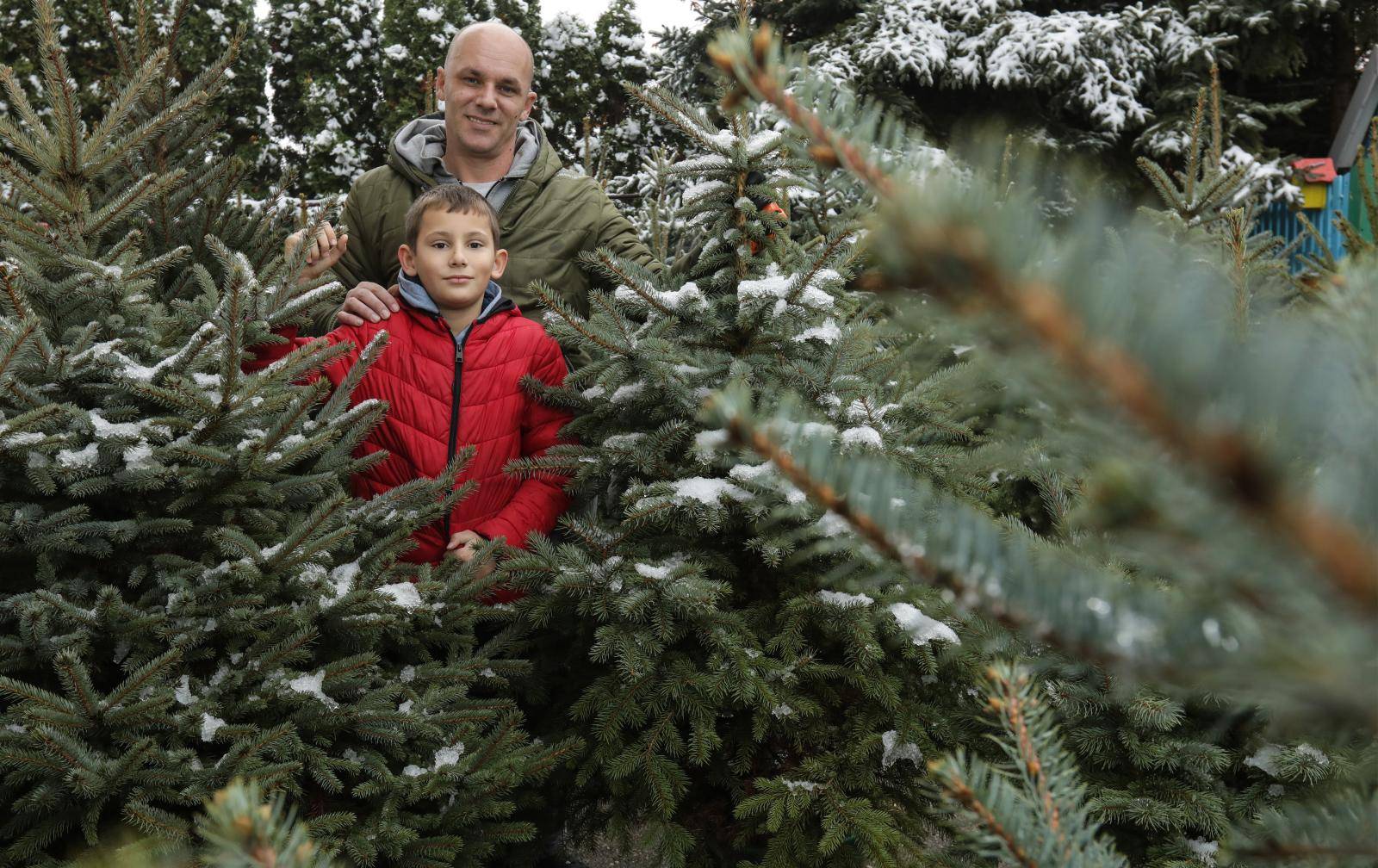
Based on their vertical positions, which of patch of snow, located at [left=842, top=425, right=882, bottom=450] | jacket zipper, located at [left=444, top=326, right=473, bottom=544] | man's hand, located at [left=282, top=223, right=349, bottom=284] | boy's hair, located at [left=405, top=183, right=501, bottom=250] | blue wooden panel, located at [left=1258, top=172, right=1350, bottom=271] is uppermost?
boy's hair, located at [left=405, top=183, right=501, bottom=250]

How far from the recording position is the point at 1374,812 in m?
0.68

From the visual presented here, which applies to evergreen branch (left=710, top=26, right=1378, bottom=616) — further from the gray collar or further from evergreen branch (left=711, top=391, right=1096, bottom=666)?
the gray collar

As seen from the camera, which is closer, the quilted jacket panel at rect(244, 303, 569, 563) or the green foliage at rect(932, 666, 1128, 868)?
the green foliage at rect(932, 666, 1128, 868)

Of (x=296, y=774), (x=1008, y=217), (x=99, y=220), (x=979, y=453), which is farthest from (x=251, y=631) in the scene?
(x=1008, y=217)

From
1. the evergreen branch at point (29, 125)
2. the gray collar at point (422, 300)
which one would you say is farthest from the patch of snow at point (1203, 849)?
the evergreen branch at point (29, 125)

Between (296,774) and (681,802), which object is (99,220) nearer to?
(296,774)

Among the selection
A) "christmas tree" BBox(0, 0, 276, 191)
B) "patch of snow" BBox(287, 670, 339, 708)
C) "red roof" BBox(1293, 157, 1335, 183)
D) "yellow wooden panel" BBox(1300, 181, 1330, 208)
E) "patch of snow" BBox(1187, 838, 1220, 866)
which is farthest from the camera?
"yellow wooden panel" BBox(1300, 181, 1330, 208)

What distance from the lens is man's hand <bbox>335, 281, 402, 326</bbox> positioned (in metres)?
2.95

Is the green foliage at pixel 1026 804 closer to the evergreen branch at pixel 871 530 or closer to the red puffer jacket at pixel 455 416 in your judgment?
the evergreen branch at pixel 871 530

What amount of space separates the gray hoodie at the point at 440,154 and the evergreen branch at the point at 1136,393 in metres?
3.38

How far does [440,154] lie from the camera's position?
12.4ft

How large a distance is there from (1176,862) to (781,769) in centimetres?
94

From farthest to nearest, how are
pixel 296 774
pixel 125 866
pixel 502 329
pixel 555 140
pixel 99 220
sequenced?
1. pixel 555 140
2. pixel 502 329
3. pixel 99 220
4. pixel 296 774
5. pixel 125 866

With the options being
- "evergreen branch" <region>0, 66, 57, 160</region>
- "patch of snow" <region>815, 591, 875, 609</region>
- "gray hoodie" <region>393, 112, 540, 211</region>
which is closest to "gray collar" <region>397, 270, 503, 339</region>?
"gray hoodie" <region>393, 112, 540, 211</region>
